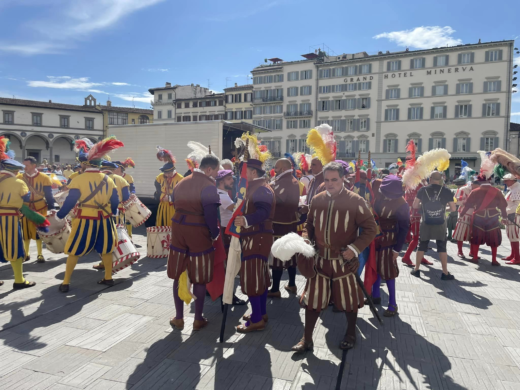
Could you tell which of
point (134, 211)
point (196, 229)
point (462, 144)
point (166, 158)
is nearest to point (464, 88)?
point (462, 144)

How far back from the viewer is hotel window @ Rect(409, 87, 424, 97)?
4019 cm

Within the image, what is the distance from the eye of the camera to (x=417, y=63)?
39.9 metres

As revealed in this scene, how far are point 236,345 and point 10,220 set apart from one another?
3.81 meters

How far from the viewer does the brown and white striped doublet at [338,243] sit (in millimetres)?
3322

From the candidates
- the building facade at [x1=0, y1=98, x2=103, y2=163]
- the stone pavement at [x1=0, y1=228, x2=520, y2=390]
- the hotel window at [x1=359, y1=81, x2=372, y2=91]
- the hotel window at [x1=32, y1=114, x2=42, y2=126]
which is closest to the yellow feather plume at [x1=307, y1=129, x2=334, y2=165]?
the stone pavement at [x1=0, y1=228, x2=520, y2=390]

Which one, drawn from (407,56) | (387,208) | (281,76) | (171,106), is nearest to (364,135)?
(407,56)

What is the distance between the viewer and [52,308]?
4492 mm

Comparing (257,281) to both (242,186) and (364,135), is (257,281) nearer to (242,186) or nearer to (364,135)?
(242,186)

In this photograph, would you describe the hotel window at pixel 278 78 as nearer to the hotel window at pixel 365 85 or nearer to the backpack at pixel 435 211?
the hotel window at pixel 365 85

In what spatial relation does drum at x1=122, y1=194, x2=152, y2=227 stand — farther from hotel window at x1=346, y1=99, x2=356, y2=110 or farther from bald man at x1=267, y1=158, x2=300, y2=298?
hotel window at x1=346, y1=99, x2=356, y2=110

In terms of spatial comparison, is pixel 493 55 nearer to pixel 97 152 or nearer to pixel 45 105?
pixel 97 152

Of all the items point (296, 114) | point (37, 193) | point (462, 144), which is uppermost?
point (296, 114)

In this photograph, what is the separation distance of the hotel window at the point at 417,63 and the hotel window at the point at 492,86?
6.49 metres

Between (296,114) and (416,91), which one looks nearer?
(416,91)
